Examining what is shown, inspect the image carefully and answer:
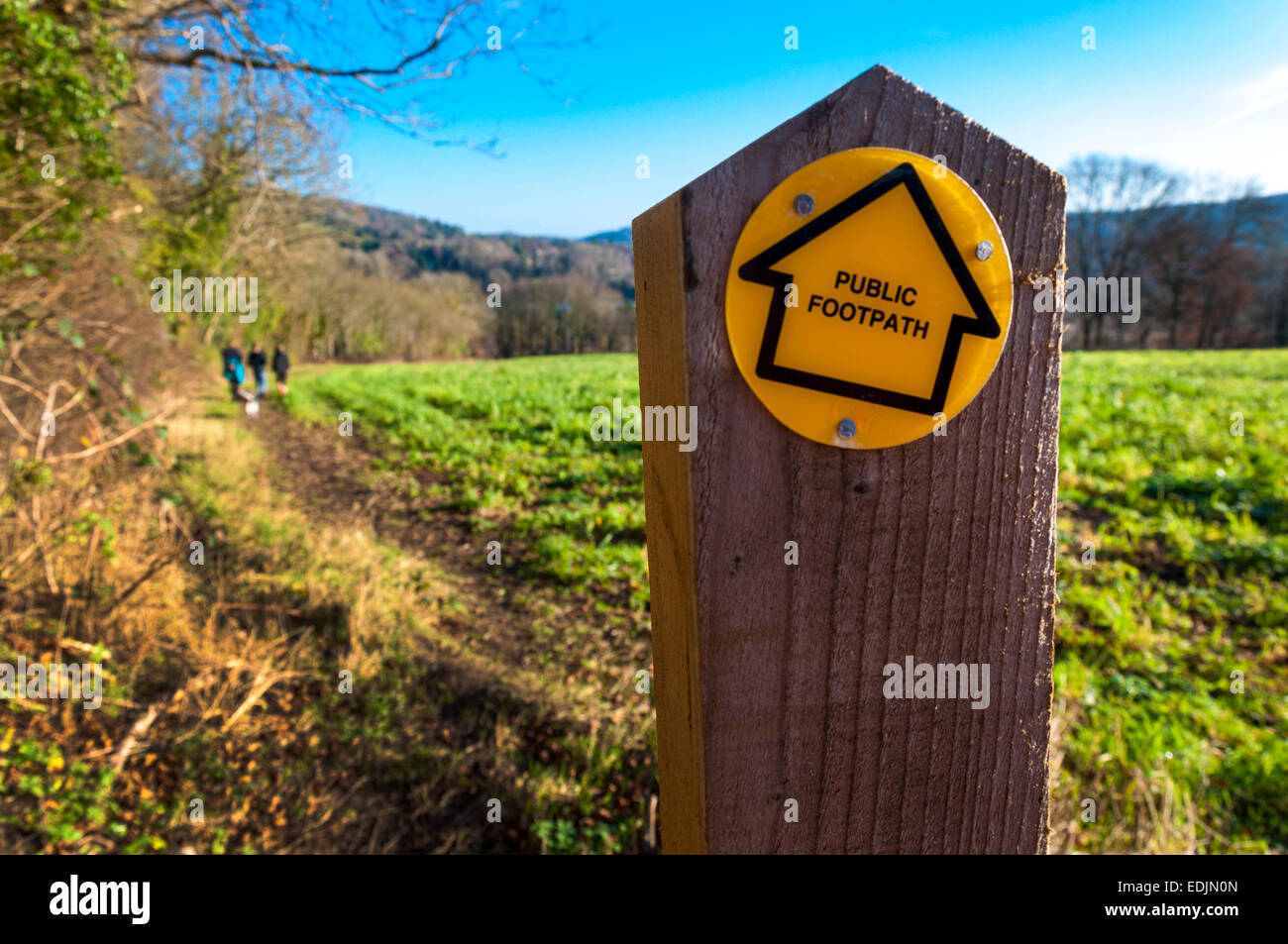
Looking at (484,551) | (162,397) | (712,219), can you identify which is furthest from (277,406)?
(712,219)

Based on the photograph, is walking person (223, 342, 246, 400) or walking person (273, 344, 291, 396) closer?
walking person (223, 342, 246, 400)

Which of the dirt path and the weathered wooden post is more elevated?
the weathered wooden post

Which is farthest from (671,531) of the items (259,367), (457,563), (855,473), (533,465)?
(259,367)

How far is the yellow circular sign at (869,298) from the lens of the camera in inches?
28.7

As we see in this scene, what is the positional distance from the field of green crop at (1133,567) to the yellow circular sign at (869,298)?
9.06 feet

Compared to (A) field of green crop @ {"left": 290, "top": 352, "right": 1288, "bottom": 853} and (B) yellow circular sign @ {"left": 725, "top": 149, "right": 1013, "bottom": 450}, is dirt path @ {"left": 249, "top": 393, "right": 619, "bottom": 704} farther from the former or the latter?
(B) yellow circular sign @ {"left": 725, "top": 149, "right": 1013, "bottom": 450}

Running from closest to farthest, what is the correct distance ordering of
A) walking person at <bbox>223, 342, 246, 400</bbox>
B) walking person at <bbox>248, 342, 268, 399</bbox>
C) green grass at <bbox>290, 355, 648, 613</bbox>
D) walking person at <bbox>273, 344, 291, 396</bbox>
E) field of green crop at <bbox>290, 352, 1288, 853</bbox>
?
field of green crop at <bbox>290, 352, 1288, 853</bbox> < green grass at <bbox>290, 355, 648, 613</bbox> < walking person at <bbox>223, 342, 246, 400</bbox> < walking person at <bbox>248, 342, 268, 399</bbox> < walking person at <bbox>273, 344, 291, 396</bbox>

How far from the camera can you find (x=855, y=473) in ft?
2.49

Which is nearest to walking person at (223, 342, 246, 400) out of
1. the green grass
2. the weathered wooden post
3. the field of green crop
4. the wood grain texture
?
the green grass

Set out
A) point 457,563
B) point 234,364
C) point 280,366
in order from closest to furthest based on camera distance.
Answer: point 457,563 → point 234,364 → point 280,366

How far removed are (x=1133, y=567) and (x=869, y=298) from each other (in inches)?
270

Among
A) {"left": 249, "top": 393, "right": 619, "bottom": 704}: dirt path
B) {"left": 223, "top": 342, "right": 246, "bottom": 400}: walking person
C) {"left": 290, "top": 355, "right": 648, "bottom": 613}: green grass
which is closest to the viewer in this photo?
{"left": 249, "top": 393, "right": 619, "bottom": 704}: dirt path

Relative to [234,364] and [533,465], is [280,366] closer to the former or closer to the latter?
[234,364]

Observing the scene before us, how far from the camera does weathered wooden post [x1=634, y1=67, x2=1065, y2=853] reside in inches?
28.6
